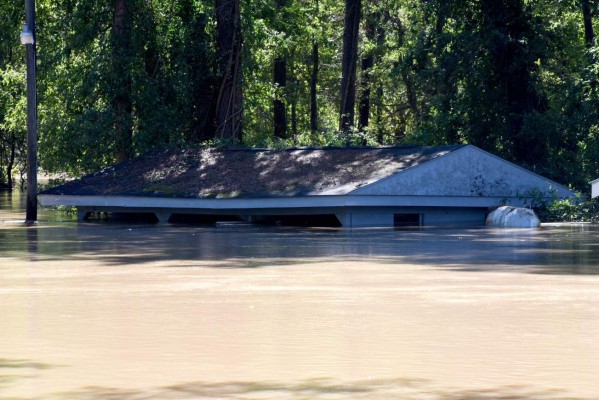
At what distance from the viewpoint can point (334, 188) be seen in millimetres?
26750

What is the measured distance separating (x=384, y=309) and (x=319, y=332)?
1.65 meters

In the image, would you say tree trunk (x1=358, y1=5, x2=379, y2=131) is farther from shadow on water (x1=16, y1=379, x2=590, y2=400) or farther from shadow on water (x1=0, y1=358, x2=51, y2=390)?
shadow on water (x1=16, y1=379, x2=590, y2=400)

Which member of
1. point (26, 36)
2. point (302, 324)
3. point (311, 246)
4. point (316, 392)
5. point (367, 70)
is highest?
point (367, 70)

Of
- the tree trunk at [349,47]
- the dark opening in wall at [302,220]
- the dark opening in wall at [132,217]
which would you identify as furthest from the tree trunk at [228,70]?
the dark opening in wall at [302,220]

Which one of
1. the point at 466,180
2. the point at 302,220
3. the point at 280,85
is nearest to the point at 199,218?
the point at 302,220

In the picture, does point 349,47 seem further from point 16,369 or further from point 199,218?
point 16,369

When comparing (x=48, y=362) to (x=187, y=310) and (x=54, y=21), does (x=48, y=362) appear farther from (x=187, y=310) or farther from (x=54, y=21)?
(x=54, y=21)

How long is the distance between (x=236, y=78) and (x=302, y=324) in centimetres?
2664

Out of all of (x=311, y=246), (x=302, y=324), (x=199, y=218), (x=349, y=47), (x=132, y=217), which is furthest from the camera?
(x=349, y=47)

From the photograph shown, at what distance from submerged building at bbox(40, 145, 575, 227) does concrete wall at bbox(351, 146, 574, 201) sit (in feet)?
0.08

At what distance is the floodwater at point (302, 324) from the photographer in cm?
832

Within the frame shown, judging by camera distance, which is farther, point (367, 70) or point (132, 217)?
point (367, 70)

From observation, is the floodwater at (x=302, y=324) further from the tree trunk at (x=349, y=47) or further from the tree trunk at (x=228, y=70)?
the tree trunk at (x=349, y=47)

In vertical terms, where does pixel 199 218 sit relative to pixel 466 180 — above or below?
below
